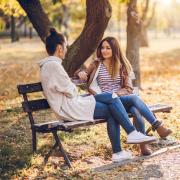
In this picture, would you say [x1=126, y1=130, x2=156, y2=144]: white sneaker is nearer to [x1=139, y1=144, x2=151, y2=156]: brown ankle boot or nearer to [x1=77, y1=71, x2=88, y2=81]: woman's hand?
[x1=139, y1=144, x2=151, y2=156]: brown ankle boot

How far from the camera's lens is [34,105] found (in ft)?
23.7

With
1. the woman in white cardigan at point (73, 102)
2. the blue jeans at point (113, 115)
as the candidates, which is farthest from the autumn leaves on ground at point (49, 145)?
the woman in white cardigan at point (73, 102)

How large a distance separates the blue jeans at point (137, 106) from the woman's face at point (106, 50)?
69 cm

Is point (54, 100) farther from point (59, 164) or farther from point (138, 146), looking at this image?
point (138, 146)

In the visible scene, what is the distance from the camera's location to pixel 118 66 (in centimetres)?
760

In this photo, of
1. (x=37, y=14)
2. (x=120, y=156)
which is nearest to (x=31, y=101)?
(x=120, y=156)

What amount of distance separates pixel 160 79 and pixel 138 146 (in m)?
10.5

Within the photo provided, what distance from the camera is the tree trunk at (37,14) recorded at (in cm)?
1129

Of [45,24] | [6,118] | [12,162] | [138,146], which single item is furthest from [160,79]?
[12,162]

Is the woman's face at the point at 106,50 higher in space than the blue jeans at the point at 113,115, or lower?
higher

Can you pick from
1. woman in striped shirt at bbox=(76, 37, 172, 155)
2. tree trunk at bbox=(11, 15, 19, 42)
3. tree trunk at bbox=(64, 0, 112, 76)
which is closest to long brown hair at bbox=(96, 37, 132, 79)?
woman in striped shirt at bbox=(76, 37, 172, 155)

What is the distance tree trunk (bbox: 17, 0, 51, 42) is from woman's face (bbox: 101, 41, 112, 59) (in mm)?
4153

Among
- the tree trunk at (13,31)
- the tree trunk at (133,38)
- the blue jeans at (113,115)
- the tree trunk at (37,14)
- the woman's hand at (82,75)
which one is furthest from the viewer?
the tree trunk at (13,31)

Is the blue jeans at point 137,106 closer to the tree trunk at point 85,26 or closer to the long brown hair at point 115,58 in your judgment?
the long brown hair at point 115,58
